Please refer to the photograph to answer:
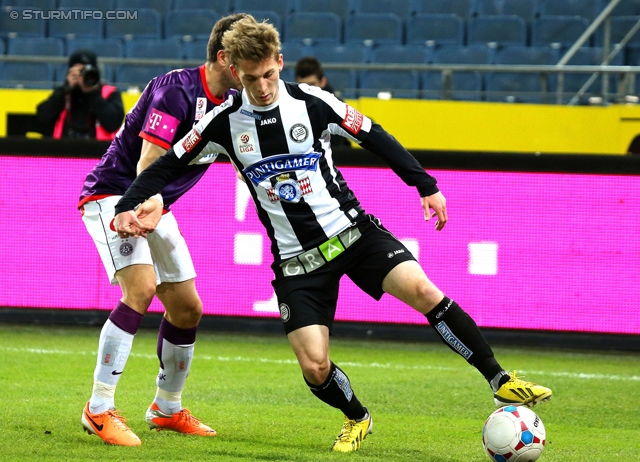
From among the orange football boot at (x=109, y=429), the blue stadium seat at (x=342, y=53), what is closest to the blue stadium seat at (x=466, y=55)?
the blue stadium seat at (x=342, y=53)

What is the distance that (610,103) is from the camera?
10.8 m

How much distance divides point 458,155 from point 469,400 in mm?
2573

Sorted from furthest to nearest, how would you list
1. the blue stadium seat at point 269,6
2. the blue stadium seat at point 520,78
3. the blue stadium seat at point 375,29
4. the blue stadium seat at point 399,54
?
1. the blue stadium seat at point 269,6
2. the blue stadium seat at point 375,29
3. the blue stadium seat at point 399,54
4. the blue stadium seat at point 520,78

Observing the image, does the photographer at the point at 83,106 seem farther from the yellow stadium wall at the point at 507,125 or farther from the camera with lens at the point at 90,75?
the yellow stadium wall at the point at 507,125

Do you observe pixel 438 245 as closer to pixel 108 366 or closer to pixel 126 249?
pixel 126 249

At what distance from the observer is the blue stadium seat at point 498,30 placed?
1305 centimetres

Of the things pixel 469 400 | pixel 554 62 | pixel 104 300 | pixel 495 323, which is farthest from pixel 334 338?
pixel 554 62

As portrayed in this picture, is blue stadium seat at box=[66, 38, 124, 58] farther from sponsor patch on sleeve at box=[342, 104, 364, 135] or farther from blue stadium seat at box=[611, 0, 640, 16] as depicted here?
sponsor patch on sleeve at box=[342, 104, 364, 135]

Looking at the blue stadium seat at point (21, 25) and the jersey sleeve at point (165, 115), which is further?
the blue stadium seat at point (21, 25)

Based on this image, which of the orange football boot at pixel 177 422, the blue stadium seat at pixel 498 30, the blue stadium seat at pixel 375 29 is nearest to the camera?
the orange football boot at pixel 177 422

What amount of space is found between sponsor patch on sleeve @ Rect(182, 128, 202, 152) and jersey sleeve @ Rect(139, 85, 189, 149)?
9.2 inches

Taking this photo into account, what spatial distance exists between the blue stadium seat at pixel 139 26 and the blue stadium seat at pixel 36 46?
0.73m

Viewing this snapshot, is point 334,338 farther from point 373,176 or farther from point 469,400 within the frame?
point 469,400

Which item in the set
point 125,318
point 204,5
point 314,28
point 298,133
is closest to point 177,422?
point 125,318
